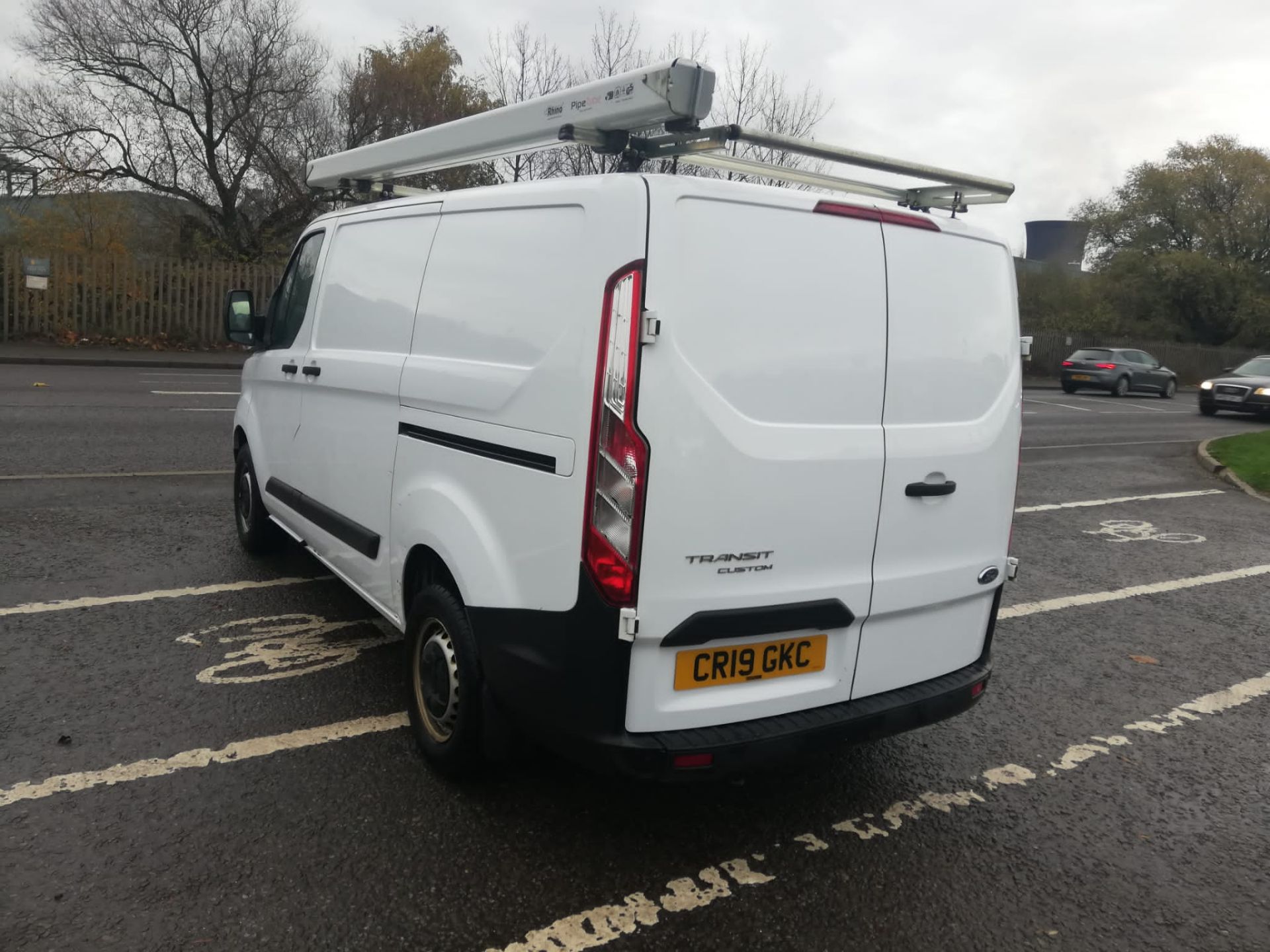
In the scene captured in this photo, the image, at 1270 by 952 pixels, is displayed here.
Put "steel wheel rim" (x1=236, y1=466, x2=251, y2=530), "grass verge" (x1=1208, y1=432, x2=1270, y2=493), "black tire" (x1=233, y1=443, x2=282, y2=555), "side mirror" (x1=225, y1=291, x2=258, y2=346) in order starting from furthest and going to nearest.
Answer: "grass verge" (x1=1208, y1=432, x2=1270, y2=493)
"steel wheel rim" (x1=236, y1=466, x2=251, y2=530)
"black tire" (x1=233, y1=443, x2=282, y2=555)
"side mirror" (x1=225, y1=291, x2=258, y2=346)

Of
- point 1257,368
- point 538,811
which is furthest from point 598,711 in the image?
point 1257,368

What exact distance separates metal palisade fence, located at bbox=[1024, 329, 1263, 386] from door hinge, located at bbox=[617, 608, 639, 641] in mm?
41946

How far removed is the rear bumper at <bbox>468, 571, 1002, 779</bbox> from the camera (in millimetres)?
2791

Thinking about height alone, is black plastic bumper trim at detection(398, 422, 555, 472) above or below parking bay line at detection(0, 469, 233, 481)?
above

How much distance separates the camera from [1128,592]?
6.74m

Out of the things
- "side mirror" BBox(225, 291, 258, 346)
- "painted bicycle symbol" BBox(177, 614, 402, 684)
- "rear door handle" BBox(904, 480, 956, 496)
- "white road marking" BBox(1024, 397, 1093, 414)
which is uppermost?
"side mirror" BBox(225, 291, 258, 346)

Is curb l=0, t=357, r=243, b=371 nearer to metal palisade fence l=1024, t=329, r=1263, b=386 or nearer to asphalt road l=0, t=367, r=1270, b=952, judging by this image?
asphalt road l=0, t=367, r=1270, b=952

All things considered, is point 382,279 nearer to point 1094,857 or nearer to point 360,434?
point 360,434

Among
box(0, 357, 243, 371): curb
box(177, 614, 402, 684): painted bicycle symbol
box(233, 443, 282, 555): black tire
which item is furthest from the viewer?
box(0, 357, 243, 371): curb

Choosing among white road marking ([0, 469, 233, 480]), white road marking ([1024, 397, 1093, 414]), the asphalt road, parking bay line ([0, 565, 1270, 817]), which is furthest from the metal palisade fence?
parking bay line ([0, 565, 1270, 817])

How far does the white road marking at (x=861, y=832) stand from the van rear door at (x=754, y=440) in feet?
1.61

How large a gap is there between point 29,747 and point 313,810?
1139mm

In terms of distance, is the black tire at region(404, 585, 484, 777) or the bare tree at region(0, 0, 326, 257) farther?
the bare tree at region(0, 0, 326, 257)

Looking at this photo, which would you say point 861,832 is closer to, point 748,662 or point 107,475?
point 748,662
